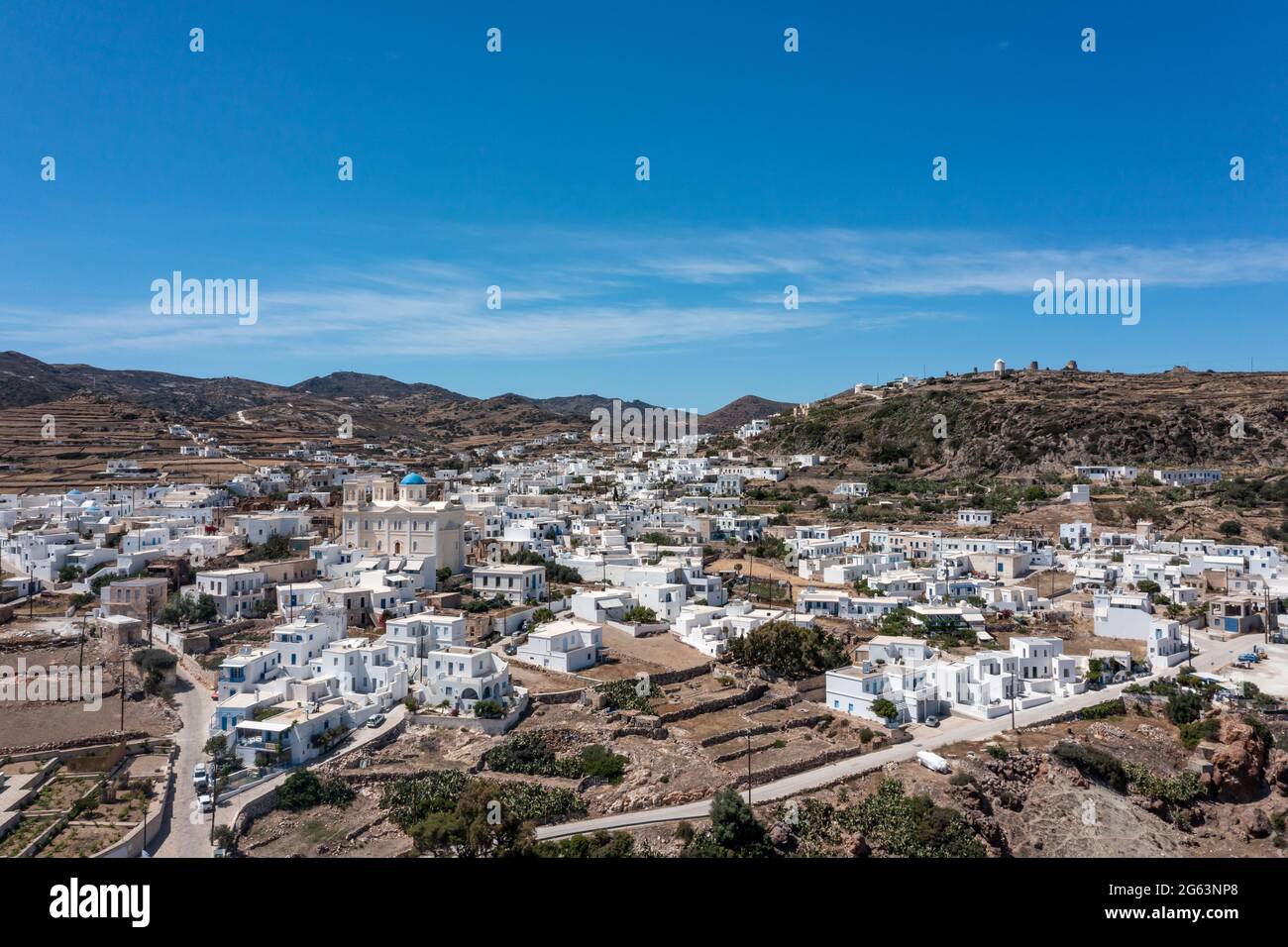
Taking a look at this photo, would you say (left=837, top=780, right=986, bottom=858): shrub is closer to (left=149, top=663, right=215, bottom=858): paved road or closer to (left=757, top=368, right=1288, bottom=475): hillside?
(left=149, top=663, right=215, bottom=858): paved road

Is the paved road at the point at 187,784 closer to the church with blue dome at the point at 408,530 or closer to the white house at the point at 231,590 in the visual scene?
the white house at the point at 231,590

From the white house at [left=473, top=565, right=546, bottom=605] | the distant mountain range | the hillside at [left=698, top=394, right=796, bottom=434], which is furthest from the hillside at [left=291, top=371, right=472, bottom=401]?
the white house at [left=473, top=565, right=546, bottom=605]

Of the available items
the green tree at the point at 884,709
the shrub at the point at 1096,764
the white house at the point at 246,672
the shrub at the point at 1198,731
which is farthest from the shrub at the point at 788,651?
the white house at the point at 246,672

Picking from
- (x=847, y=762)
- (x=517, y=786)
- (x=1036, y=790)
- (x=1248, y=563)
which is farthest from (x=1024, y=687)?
(x=1248, y=563)

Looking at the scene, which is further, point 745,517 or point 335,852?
point 745,517

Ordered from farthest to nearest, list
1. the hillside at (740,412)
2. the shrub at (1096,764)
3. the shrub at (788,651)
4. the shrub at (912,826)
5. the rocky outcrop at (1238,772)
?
the hillside at (740,412), the shrub at (788,651), the rocky outcrop at (1238,772), the shrub at (1096,764), the shrub at (912,826)
